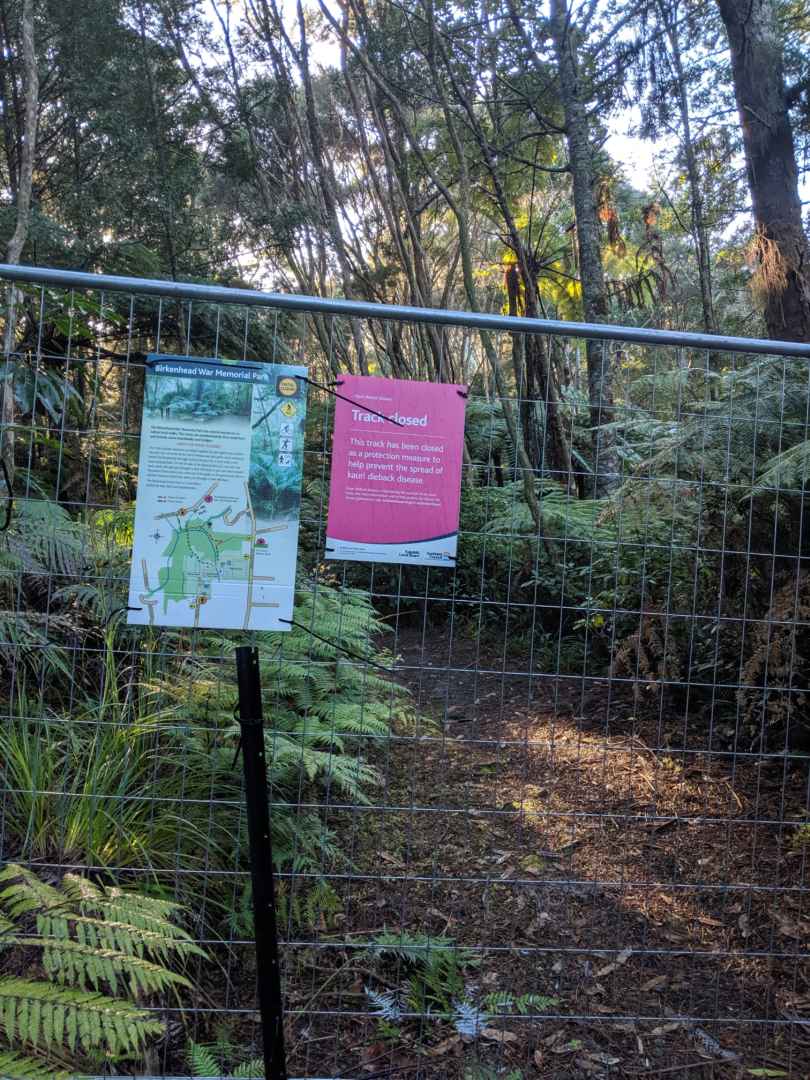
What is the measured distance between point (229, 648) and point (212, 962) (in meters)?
1.16

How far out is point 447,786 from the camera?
4.12 m

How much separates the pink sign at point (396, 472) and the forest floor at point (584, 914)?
1.13 ft

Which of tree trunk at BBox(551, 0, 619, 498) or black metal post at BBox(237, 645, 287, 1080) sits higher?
tree trunk at BBox(551, 0, 619, 498)

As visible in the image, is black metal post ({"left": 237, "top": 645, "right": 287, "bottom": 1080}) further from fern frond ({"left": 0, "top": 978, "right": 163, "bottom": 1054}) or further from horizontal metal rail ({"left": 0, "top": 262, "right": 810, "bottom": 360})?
horizontal metal rail ({"left": 0, "top": 262, "right": 810, "bottom": 360})

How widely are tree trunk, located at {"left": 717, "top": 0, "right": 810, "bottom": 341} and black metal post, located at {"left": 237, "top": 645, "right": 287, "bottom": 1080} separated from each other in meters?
5.81

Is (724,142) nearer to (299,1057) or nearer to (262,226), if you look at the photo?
(262,226)

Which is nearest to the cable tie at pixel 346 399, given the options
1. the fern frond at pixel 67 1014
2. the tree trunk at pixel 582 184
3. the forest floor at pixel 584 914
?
the forest floor at pixel 584 914

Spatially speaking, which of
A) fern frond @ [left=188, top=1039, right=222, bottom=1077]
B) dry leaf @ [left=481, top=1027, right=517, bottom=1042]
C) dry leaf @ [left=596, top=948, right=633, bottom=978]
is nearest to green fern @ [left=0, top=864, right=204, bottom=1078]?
fern frond @ [left=188, top=1039, right=222, bottom=1077]

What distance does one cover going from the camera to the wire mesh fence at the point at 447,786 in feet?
8.54

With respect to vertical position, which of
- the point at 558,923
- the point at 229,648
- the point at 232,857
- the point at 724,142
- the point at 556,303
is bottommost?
the point at 558,923

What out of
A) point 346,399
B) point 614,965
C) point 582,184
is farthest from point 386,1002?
point 582,184

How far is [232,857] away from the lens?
9.98 ft

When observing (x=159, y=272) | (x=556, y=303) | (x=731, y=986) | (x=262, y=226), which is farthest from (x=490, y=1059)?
(x=556, y=303)

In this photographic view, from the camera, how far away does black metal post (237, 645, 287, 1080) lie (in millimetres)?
1816
